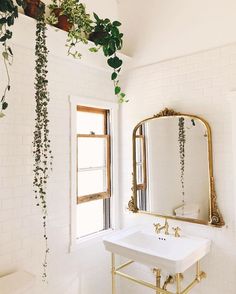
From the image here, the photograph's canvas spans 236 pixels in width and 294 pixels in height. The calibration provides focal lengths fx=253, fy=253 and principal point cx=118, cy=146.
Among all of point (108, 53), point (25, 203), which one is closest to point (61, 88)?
point (108, 53)

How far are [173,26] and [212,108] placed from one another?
87cm

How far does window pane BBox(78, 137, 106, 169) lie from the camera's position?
96.6 inches

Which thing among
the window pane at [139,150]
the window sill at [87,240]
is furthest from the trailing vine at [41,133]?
the window pane at [139,150]

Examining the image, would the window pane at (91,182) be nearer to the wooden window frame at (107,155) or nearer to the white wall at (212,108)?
the wooden window frame at (107,155)

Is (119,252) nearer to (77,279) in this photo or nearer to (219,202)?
(77,279)

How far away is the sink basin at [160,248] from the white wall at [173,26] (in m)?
1.65

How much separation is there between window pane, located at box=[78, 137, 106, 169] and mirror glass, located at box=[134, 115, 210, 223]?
0.36 m

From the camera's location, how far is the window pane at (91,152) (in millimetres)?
2453

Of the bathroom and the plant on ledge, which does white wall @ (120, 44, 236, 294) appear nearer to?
the bathroom

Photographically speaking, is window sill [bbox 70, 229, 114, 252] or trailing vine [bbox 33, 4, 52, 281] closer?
trailing vine [bbox 33, 4, 52, 281]

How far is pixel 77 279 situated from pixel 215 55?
2295 millimetres

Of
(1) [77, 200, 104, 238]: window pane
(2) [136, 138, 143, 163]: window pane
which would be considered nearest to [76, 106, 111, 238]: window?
(1) [77, 200, 104, 238]: window pane

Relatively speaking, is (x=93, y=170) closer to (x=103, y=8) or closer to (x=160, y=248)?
(x=160, y=248)

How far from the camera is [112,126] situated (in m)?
2.71
